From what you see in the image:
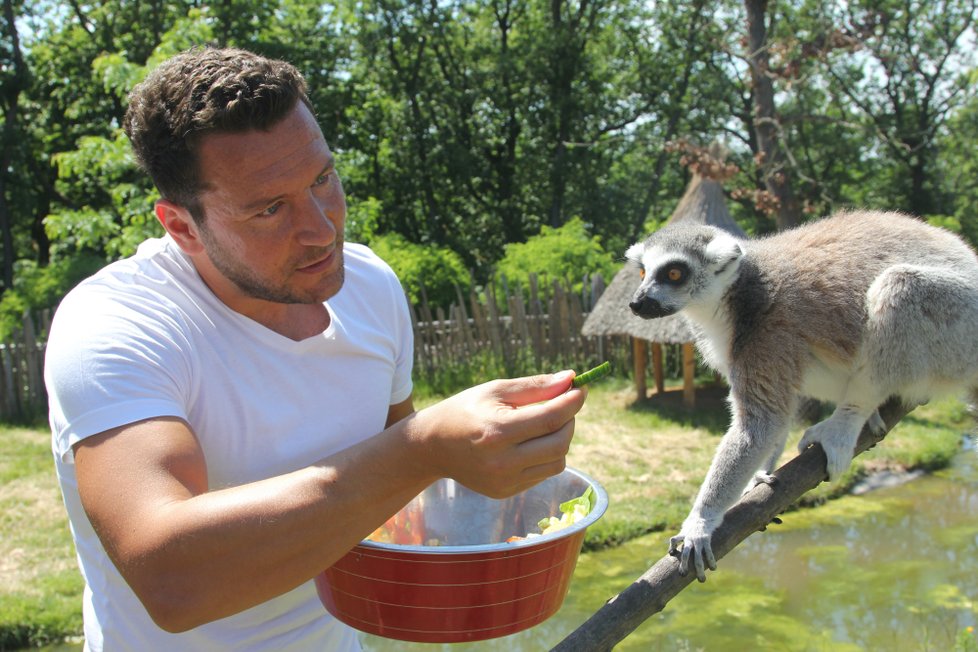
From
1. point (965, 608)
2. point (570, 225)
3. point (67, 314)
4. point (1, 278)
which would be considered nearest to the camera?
A: point (67, 314)

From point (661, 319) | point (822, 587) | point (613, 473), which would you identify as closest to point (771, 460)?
point (822, 587)

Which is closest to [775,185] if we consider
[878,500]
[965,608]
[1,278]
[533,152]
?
[878,500]

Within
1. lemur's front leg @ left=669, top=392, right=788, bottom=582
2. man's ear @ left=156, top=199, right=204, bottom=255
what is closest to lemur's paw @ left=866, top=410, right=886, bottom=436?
lemur's front leg @ left=669, top=392, right=788, bottom=582

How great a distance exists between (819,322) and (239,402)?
191 cm

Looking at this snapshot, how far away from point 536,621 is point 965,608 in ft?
16.9

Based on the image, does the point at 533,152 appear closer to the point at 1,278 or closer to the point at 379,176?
the point at 379,176

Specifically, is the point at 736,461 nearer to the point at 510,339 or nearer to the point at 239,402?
the point at 239,402

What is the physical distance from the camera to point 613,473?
767 centimetres

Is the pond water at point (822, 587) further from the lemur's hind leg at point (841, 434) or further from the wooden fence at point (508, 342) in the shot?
the wooden fence at point (508, 342)

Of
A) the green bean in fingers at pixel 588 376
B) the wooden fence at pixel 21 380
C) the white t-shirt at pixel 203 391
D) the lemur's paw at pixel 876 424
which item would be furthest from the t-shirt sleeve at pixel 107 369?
the wooden fence at pixel 21 380

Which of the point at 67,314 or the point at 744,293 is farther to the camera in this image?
the point at 744,293

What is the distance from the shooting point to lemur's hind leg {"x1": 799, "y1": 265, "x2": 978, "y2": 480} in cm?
235

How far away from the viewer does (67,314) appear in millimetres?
1269

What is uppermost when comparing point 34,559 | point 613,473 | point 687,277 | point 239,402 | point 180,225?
point 180,225
